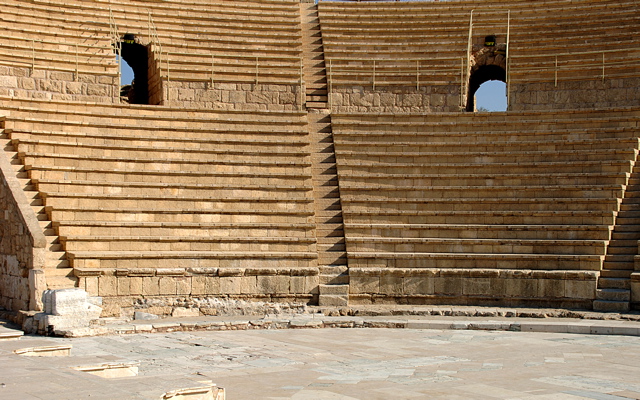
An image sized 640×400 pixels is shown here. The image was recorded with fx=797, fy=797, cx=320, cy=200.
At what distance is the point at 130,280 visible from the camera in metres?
11.5

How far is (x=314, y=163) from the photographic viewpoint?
14305 millimetres

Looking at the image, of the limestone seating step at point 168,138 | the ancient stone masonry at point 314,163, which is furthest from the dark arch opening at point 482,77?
the limestone seating step at point 168,138

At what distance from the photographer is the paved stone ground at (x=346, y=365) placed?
6598mm

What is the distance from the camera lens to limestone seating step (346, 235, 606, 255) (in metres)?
12.4

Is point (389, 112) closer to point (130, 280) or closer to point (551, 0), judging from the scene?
point (551, 0)

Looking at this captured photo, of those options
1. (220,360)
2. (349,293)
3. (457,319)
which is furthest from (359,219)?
(220,360)

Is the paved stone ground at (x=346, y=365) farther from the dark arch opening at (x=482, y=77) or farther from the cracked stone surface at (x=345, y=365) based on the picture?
the dark arch opening at (x=482, y=77)

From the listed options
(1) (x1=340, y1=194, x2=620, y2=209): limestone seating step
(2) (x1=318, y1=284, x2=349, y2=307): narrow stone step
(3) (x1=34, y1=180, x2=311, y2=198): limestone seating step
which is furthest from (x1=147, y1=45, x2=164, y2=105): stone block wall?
(2) (x1=318, y1=284, x2=349, y2=307): narrow stone step

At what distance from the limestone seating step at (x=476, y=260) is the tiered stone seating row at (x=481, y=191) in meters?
0.02

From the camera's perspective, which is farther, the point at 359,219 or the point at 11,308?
the point at 359,219

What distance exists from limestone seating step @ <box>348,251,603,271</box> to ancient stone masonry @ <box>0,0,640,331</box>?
0.10 ft

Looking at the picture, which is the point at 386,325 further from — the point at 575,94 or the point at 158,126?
the point at 575,94

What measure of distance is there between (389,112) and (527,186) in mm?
4105

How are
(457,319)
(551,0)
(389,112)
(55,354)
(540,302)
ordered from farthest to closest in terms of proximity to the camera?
(551,0)
(389,112)
(540,302)
(457,319)
(55,354)
